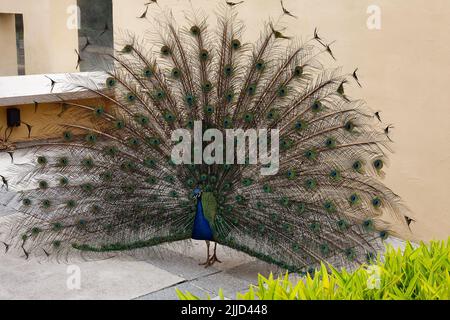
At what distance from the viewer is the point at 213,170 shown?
15.3 feet

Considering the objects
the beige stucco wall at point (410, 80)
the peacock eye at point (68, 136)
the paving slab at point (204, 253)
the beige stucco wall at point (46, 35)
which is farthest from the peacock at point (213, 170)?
the beige stucco wall at point (46, 35)

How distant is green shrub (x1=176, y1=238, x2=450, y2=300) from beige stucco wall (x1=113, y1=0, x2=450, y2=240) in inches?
109

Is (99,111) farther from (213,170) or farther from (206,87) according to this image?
(213,170)

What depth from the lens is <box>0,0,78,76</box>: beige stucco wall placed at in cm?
1472

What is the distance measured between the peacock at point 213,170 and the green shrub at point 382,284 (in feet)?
5.01

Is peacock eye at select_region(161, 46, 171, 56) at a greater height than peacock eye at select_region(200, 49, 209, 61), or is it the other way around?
peacock eye at select_region(161, 46, 171, 56)

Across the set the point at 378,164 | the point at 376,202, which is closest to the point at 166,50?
the point at 378,164

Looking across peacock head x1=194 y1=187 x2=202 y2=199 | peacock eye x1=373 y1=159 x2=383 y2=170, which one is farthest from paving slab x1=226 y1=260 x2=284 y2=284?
peacock eye x1=373 y1=159 x2=383 y2=170

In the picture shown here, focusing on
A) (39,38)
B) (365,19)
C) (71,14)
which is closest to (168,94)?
(365,19)

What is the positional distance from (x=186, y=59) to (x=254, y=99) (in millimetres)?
610

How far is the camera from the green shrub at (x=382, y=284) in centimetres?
254

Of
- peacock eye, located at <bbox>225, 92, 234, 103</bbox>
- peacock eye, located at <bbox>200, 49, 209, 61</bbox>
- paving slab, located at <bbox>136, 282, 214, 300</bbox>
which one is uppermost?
peacock eye, located at <bbox>200, 49, 209, 61</bbox>

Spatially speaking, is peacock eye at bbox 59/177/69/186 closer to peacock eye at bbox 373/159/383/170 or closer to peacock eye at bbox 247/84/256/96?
peacock eye at bbox 247/84/256/96

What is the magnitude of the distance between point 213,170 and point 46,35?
1209cm
